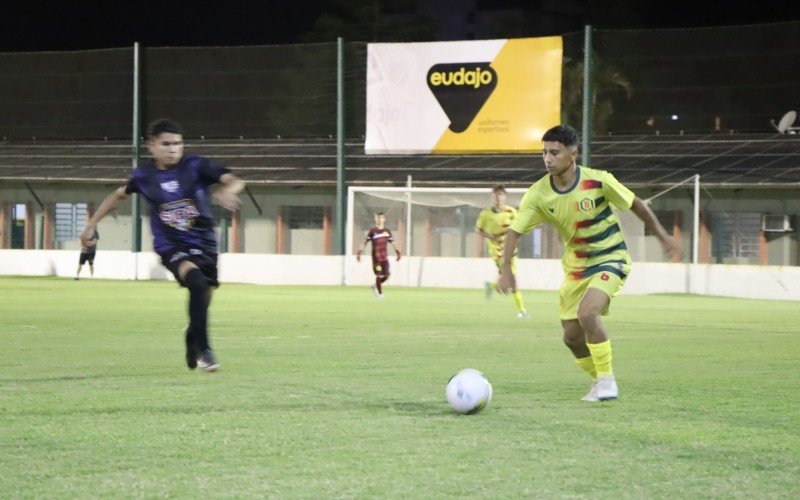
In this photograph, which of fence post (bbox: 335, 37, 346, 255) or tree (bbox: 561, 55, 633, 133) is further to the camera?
tree (bbox: 561, 55, 633, 133)

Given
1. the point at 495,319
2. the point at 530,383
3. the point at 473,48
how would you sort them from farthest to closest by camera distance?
the point at 473,48, the point at 495,319, the point at 530,383

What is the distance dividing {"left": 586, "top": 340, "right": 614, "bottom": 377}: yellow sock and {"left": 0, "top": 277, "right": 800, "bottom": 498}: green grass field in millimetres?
237

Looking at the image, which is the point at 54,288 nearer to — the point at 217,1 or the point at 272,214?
the point at 272,214

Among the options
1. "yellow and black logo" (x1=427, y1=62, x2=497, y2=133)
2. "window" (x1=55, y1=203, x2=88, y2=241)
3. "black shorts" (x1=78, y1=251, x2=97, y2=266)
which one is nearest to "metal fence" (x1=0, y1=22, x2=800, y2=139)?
"yellow and black logo" (x1=427, y1=62, x2=497, y2=133)

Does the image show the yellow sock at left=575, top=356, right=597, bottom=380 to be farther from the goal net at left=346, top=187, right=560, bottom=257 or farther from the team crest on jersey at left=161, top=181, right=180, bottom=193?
the goal net at left=346, top=187, right=560, bottom=257

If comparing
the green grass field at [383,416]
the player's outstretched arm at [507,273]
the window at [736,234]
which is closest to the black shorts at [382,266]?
the window at [736,234]

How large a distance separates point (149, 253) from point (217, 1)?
4003cm

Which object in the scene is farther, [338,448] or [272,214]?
[272,214]

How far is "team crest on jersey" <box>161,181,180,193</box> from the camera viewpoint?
10.4 m

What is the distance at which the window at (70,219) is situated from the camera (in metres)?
41.2

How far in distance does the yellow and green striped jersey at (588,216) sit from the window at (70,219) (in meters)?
33.7

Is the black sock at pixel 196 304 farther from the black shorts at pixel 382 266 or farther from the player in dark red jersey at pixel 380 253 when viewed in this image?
the black shorts at pixel 382 266

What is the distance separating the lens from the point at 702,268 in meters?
30.2

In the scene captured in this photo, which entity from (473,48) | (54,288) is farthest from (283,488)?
(473,48)
